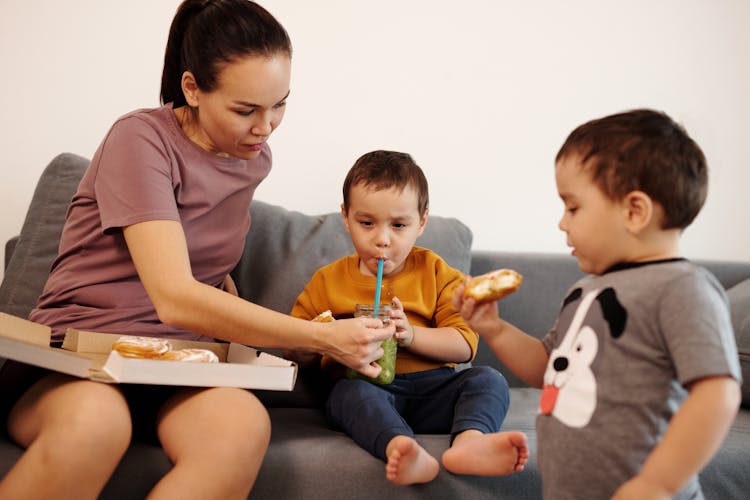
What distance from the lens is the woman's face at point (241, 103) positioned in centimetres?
138

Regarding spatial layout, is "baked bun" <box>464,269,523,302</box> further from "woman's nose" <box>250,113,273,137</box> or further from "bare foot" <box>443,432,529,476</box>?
"woman's nose" <box>250,113,273,137</box>

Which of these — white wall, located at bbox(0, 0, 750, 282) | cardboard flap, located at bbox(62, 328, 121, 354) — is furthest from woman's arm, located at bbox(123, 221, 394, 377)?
white wall, located at bbox(0, 0, 750, 282)

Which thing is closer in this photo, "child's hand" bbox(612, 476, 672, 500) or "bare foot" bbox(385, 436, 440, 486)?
"child's hand" bbox(612, 476, 672, 500)

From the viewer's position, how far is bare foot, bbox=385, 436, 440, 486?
123cm

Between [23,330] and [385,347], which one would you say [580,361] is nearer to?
[385,347]

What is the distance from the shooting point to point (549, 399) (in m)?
1.09

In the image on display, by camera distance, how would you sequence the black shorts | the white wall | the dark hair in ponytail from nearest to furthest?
the black shorts, the dark hair in ponytail, the white wall

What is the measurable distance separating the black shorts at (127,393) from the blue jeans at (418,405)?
337 mm

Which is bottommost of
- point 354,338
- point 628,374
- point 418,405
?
point 418,405

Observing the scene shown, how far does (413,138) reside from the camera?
90.8 inches

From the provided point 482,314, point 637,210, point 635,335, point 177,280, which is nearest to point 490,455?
point 482,314

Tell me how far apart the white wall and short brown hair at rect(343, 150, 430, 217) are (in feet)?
1.89

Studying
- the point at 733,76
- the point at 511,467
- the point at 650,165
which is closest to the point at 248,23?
the point at 650,165

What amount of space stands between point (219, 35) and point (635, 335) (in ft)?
2.94
